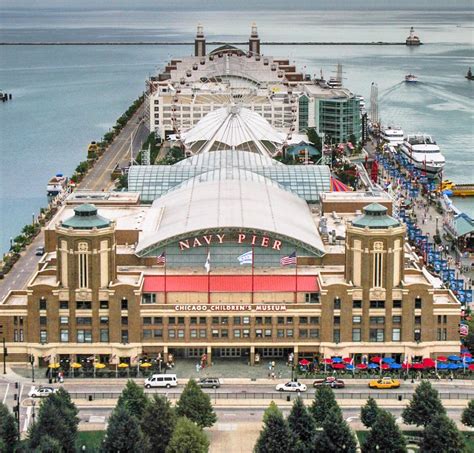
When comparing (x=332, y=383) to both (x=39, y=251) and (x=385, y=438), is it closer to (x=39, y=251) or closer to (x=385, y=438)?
(x=385, y=438)

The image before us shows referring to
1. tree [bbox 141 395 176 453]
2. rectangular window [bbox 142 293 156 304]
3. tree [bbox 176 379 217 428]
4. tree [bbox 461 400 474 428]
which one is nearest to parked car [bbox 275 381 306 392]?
tree [bbox 176 379 217 428]

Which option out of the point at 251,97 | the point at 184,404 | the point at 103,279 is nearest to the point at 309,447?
the point at 184,404

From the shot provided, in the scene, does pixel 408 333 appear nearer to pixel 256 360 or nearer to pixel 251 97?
pixel 256 360

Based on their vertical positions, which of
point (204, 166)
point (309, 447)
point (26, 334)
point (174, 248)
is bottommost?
point (309, 447)

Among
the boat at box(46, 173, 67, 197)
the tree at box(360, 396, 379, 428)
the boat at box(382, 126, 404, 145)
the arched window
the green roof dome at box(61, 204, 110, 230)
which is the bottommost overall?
the tree at box(360, 396, 379, 428)

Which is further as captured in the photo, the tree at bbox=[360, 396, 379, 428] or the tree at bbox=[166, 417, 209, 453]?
the tree at bbox=[360, 396, 379, 428]

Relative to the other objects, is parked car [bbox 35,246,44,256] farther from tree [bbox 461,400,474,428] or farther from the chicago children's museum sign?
tree [bbox 461,400,474,428]
